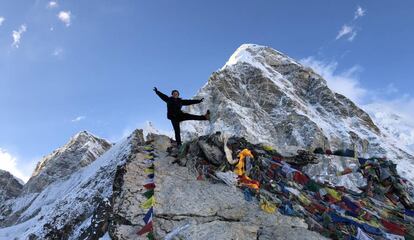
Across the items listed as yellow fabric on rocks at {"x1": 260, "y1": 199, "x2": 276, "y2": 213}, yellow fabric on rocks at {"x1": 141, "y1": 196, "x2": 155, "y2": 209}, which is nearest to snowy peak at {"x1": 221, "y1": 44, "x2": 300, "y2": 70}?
yellow fabric on rocks at {"x1": 260, "y1": 199, "x2": 276, "y2": 213}

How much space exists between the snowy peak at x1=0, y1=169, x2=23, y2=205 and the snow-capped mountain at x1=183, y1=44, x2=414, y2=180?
88.2 metres

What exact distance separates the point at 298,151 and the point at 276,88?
466 ft

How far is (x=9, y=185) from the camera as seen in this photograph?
39.2 metres

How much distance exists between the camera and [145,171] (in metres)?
14.4

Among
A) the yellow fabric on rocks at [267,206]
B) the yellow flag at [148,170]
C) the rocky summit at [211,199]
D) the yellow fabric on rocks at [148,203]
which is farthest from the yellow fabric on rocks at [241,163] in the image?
the yellow fabric on rocks at [148,203]

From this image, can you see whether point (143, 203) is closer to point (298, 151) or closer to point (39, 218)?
point (39, 218)

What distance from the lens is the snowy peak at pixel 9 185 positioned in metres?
36.1

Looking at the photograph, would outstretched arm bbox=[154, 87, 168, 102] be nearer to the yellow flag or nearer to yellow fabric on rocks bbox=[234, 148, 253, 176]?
the yellow flag

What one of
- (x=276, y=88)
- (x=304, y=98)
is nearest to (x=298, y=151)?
(x=276, y=88)

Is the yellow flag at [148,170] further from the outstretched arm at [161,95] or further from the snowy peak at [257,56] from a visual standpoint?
the snowy peak at [257,56]

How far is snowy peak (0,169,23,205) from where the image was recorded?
36.1 meters

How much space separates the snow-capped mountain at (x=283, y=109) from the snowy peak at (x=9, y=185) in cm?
8820

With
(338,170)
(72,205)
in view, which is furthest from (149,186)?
(338,170)

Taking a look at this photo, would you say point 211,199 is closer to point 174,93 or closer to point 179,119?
point 179,119
